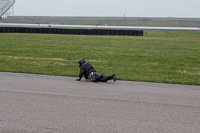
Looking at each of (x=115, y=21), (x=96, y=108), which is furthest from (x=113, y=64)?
(x=115, y=21)

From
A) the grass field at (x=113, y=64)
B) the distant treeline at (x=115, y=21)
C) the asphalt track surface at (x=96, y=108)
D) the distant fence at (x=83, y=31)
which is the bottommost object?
the asphalt track surface at (x=96, y=108)

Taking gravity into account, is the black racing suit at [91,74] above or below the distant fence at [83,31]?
below

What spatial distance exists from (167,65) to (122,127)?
34.3ft

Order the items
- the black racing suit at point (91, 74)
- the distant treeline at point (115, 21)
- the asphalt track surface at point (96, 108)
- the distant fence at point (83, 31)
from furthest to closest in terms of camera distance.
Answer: the distant treeline at point (115, 21)
the distant fence at point (83, 31)
the black racing suit at point (91, 74)
the asphalt track surface at point (96, 108)

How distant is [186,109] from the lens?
6.68 meters

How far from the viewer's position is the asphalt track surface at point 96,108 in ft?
17.6

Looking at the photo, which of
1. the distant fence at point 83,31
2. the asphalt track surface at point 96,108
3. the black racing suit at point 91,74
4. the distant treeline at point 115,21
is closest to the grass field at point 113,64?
the black racing suit at point 91,74

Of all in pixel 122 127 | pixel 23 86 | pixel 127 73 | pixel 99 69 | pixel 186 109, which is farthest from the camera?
pixel 99 69

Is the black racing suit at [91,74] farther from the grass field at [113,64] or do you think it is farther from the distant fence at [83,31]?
the distant fence at [83,31]

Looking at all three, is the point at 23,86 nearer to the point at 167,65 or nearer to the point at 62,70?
the point at 62,70

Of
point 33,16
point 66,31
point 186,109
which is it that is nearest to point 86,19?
point 33,16

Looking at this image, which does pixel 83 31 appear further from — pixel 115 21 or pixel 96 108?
pixel 115 21

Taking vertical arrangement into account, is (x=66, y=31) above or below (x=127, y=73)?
above

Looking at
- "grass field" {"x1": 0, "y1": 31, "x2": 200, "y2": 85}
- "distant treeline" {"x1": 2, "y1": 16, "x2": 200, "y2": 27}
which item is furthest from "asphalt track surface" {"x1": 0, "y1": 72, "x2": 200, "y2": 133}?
"distant treeline" {"x1": 2, "y1": 16, "x2": 200, "y2": 27}
